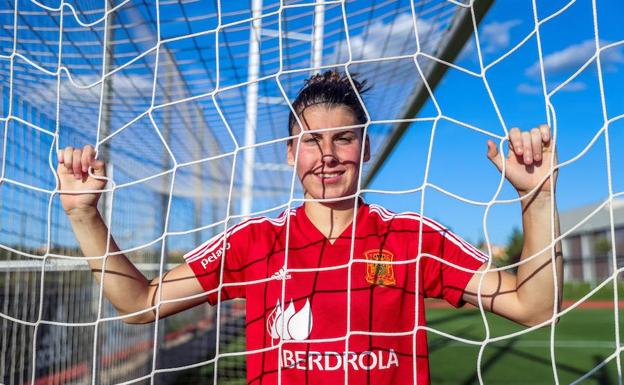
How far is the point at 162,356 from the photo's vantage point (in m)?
4.02

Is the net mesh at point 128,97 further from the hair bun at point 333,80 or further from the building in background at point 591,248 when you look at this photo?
the building in background at point 591,248

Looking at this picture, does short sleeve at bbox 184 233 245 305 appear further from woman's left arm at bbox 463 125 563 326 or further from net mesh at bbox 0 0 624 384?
woman's left arm at bbox 463 125 563 326

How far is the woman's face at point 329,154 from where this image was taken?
1.14 m

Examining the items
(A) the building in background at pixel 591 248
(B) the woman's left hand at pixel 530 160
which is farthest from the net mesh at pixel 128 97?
(A) the building in background at pixel 591 248

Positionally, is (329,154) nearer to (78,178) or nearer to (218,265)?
(218,265)

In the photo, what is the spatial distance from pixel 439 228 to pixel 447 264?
0.30 feet

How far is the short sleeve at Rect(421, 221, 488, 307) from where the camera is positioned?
43.8 inches

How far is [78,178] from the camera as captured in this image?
3.75 feet

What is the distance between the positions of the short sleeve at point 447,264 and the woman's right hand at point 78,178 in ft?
2.07

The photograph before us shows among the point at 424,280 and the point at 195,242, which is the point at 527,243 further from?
the point at 195,242

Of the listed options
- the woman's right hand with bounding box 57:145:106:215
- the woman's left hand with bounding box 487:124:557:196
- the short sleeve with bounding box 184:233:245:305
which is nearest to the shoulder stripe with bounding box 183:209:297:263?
the short sleeve with bounding box 184:233:245:305

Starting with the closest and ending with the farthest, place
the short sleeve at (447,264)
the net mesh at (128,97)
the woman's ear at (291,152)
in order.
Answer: the short sleeve at (447,264), the woman's ear at (291,152), the net mesh at (128,97)

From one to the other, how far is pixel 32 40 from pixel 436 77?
1.32 meters

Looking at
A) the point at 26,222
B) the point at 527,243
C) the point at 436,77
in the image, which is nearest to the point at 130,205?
the point at 26,222
